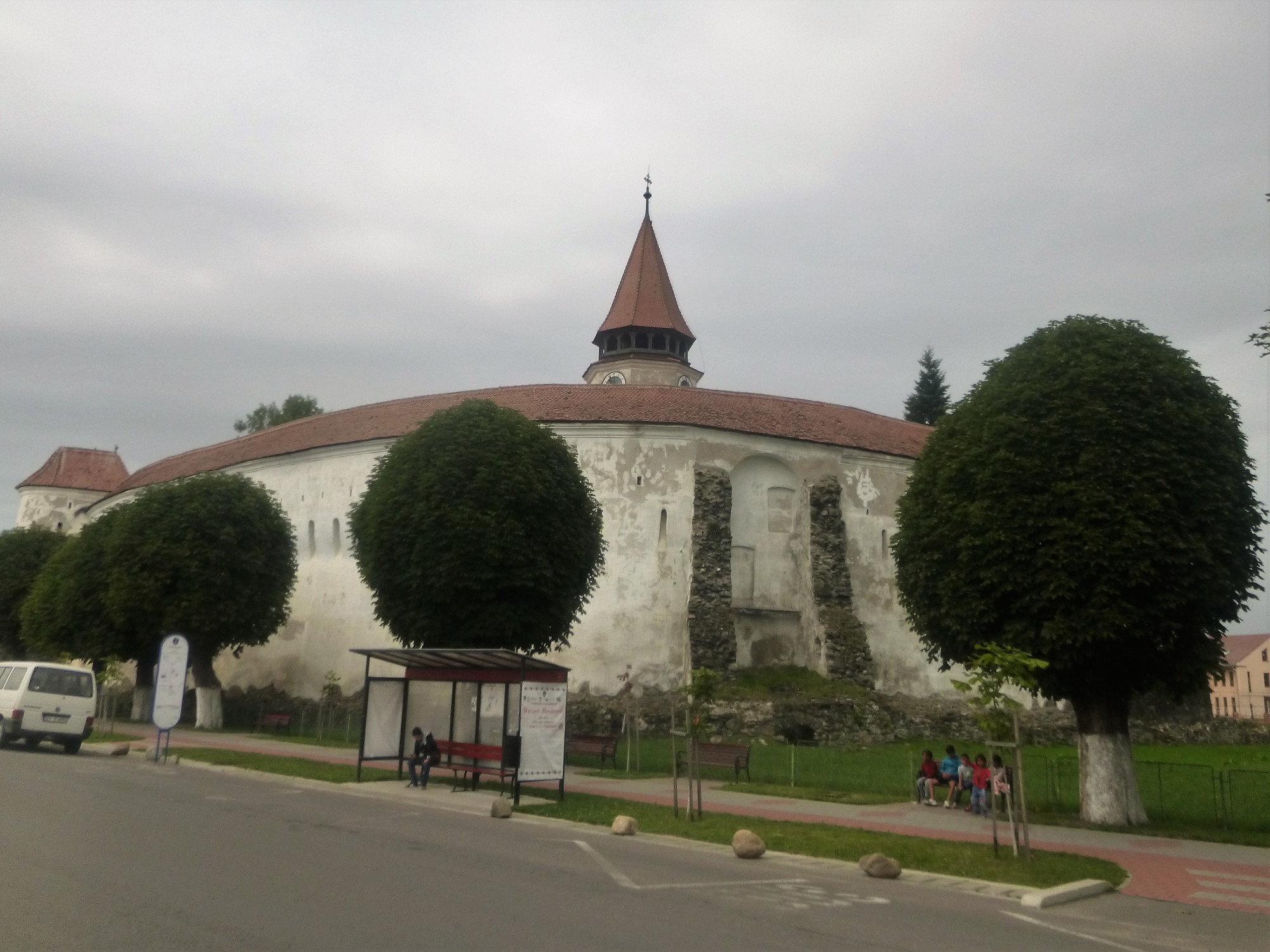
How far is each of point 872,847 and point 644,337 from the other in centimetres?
4976

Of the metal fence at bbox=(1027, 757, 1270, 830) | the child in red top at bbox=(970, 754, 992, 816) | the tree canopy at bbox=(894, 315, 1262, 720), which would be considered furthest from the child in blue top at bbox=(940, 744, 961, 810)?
the tree canopy at bbox=(894, 315, 1262, 720)

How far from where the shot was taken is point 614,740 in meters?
26.0

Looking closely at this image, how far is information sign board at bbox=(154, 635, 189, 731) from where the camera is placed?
24.3 m

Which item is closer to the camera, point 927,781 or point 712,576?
point 927,781

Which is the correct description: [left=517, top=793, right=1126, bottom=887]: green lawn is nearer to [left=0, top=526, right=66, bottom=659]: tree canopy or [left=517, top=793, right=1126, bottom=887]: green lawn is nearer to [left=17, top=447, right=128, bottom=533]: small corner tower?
[left=0, top=526, right=66, bottom=659]: tree canopy

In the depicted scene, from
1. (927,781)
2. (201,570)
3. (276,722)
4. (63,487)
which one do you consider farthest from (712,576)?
(63,487)

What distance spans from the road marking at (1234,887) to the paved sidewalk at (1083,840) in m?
0.01

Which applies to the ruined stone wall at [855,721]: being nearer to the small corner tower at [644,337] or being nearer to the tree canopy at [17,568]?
the small corner tower at [644,337]

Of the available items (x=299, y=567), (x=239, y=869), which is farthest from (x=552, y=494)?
(x=299, y=567)

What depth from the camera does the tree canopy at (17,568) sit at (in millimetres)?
57844

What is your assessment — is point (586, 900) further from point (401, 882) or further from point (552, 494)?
point (552, 494)

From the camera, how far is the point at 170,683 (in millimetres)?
24531

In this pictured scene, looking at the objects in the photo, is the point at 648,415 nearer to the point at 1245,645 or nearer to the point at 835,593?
the point at 835,593

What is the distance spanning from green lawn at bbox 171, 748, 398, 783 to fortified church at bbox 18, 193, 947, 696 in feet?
42.7
